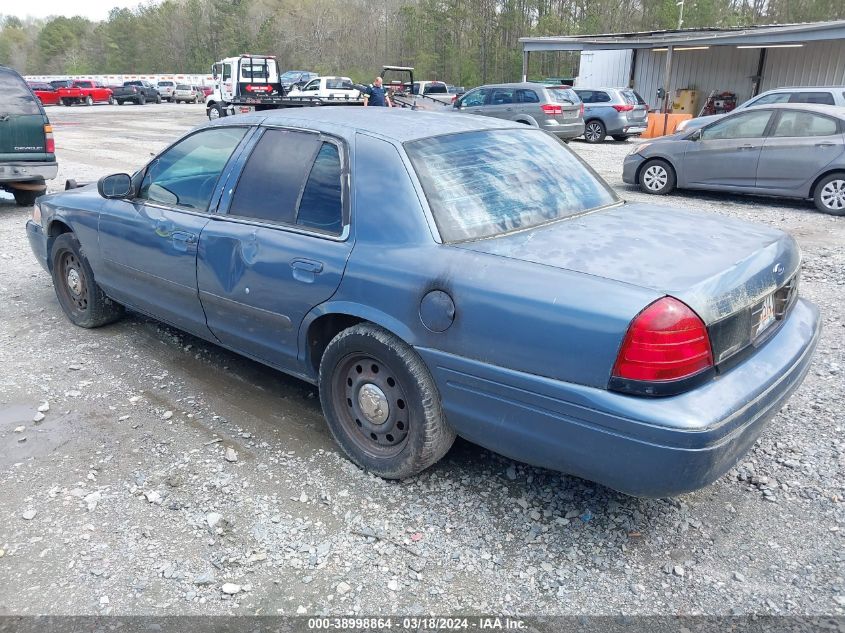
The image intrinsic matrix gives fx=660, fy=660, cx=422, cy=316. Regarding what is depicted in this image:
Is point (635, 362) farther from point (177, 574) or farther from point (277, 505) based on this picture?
point (177, 574)

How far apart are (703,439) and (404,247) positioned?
142cm

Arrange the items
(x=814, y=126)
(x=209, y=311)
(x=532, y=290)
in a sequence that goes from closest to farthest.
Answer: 1. (x=532, y=290)
2. (x=209, y=311)
3. (x=814, y=126)

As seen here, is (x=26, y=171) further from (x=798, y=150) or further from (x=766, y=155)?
(x=798, y=150)

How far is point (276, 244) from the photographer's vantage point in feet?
11.1

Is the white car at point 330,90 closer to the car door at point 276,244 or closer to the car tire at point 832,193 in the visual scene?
the car tire at point 832,193

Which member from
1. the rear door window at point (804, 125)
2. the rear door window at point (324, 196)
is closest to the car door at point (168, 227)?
the rear door window at point (324, 196)

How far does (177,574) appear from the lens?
8.63 ft

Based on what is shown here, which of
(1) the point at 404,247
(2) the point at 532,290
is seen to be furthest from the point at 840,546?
(1) the point at 404,247

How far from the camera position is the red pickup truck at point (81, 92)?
43219 mm

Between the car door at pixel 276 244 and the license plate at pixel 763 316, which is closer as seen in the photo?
the license plate at pixel 763 316

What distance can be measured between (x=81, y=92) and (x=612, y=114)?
3815cm

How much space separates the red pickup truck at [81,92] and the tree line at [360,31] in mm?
20627

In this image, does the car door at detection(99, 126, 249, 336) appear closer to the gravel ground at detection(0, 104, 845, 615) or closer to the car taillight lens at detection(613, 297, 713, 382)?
the gravel ground at detection(0, 104, 845, 615)

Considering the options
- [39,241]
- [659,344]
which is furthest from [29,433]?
[659,344]
